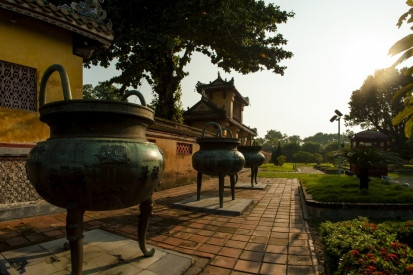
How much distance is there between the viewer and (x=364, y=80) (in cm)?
3588

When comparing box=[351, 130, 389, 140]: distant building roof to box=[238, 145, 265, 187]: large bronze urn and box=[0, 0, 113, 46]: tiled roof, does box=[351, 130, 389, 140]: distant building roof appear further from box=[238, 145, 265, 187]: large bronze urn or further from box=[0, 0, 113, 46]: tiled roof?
box=[0, 0, 113, 46]: tiled roof

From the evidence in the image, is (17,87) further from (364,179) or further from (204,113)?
(204,113)

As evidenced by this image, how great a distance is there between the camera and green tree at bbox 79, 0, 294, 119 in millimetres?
9938

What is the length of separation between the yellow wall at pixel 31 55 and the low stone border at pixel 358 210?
5.64 m

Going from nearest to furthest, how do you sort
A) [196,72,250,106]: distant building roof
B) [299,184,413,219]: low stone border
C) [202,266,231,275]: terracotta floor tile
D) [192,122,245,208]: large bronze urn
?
1. [202,266,231,275]: terracotta floor tile
2. [299,184,413,219]: low stone border
3. [192,122,245,208]: large bronze urn
4. [196,72,250,106]: distant building roof

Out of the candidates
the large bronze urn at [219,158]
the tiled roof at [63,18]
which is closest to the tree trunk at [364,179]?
the large bronze urn at [219,158]

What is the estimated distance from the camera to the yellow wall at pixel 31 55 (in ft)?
14.1

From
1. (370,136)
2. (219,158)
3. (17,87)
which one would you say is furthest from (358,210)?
(370,136)

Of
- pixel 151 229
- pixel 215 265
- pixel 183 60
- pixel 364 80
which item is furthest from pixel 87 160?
pixel 364 80

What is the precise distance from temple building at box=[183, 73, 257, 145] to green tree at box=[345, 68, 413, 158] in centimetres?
1720

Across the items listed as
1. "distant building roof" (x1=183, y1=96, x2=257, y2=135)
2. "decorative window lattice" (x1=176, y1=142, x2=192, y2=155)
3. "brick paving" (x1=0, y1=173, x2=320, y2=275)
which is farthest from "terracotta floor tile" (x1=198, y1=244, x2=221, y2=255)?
"distant building roof" (x1=183, y1=96, x2=257, y2=135)

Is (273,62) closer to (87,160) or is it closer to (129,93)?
(129,93)

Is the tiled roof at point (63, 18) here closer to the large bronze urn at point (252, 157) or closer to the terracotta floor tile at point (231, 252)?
Answer: the terracotta floor tile at point (231, 252)

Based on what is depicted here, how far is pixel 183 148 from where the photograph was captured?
31.4ft
